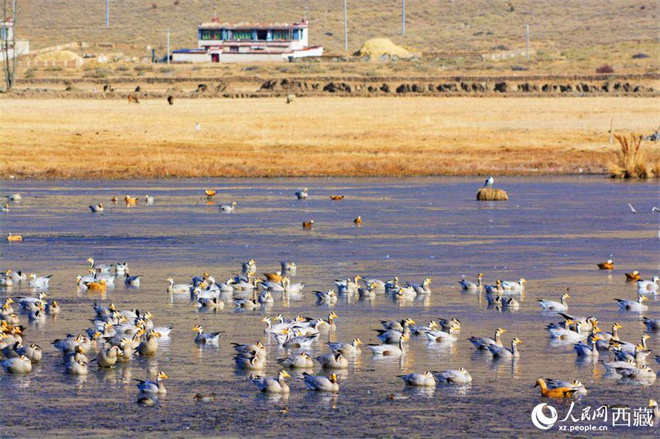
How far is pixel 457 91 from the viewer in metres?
73.8

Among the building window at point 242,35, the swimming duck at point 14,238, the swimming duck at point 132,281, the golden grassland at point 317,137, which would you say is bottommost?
the swimming duck at point 132,281

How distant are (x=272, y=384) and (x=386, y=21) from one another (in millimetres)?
143996

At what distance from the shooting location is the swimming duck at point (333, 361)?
15891 mm

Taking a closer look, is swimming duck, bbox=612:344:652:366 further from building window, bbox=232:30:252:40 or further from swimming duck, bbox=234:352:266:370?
building window, bbox=232:30:252:40

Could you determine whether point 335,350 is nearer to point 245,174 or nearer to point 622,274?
point 622,274

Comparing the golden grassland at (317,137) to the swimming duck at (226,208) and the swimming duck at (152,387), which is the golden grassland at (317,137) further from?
the swimming duck at (152,387)

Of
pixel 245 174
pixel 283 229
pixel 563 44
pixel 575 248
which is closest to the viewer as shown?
pixel 575 248

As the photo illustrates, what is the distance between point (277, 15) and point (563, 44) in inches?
1648

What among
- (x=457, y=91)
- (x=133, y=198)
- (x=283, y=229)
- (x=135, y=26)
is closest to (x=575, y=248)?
(x=283, y=229)

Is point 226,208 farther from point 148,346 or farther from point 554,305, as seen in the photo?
point 148,346

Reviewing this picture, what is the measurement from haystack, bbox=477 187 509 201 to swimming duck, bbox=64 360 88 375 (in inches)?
867

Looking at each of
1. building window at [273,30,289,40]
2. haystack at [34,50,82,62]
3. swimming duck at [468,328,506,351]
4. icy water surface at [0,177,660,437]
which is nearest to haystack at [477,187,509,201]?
icy water surface at [0,177,660,437]

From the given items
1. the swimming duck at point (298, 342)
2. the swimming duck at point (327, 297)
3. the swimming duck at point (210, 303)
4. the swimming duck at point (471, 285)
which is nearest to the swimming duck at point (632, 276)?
the swimming duck at point (471, 285)

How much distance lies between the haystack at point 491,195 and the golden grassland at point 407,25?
68.9m
